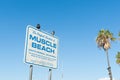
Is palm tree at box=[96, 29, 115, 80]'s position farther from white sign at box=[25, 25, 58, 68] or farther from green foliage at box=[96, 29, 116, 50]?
white sign at box=[25, 25, 58, 68]

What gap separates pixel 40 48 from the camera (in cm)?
913

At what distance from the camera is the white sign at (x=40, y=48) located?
869 centimetres

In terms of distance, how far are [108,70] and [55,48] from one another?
32.2 meters

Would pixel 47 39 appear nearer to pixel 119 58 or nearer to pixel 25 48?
pixel 25 48

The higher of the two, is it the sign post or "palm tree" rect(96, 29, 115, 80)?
"palm tree" rect(96, 29, 115, 80)

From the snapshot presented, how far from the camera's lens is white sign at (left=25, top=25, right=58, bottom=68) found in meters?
8.69

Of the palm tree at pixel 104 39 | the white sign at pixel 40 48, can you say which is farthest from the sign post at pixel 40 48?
the palm tree at pixel 104 39

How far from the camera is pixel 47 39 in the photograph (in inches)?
379

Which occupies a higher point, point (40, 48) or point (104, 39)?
point (104, 39)

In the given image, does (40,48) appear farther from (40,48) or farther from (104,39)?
(104,39)

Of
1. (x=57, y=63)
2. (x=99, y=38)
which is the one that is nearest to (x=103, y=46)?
(x=99, y=38)

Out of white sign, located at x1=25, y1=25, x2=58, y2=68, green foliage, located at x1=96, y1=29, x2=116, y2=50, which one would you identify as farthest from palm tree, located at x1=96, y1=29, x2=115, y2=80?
white sign, located at x1=25, y1=25, x2=58, y2=68

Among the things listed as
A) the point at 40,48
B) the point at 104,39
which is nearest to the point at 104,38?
the point at 104,39

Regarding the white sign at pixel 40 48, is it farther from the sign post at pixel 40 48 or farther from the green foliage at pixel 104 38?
the green foliage at pixel 104 38
